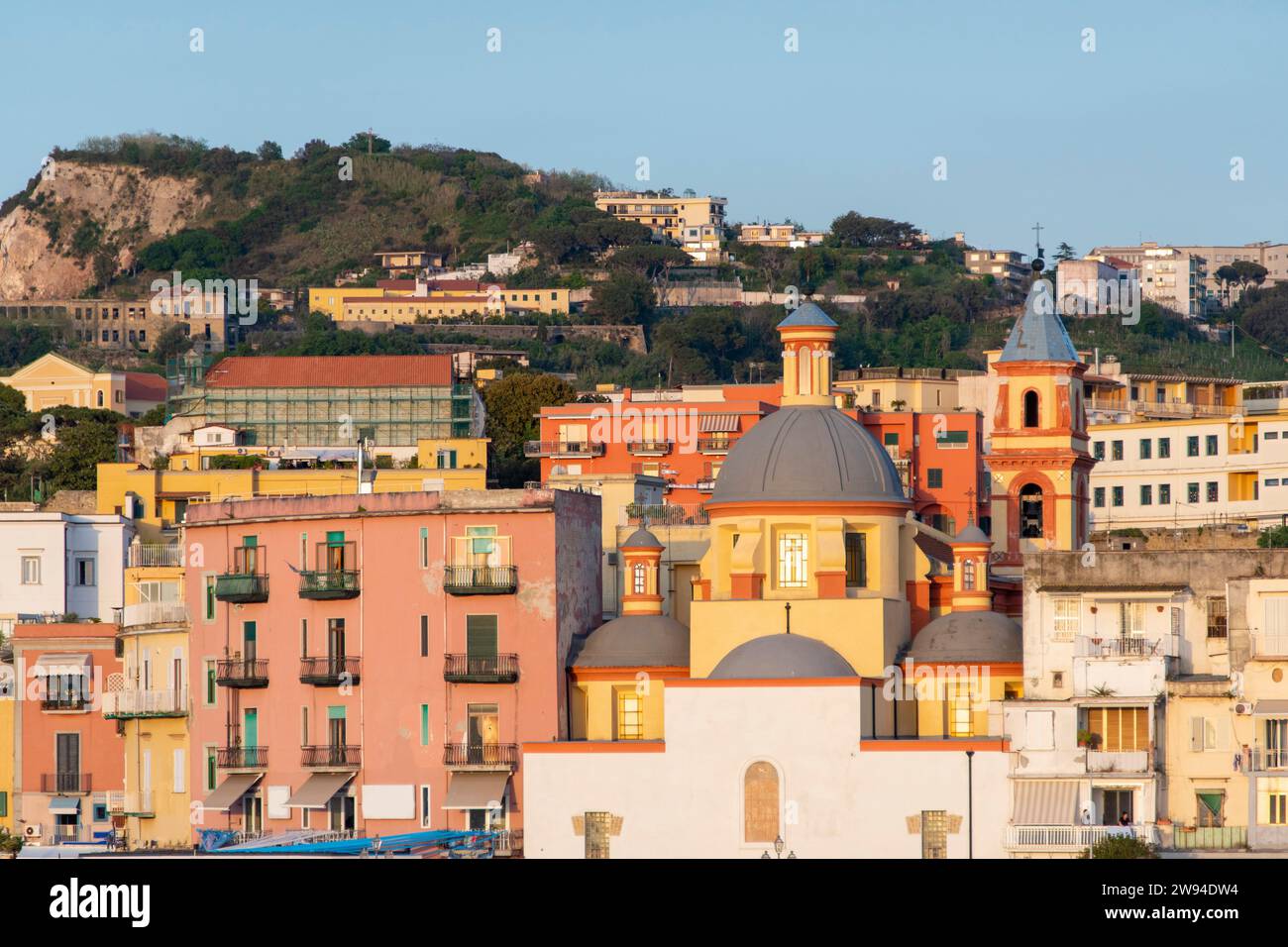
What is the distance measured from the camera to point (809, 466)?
73.1m

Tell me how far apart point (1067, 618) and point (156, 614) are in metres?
24.9

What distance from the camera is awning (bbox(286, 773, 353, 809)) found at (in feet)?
231

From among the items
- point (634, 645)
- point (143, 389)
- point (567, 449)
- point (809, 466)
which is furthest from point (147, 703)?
point (143, 389)

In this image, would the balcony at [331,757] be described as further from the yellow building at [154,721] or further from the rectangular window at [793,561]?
the rectangular window at [793,561]

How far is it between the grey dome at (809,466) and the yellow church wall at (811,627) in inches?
107

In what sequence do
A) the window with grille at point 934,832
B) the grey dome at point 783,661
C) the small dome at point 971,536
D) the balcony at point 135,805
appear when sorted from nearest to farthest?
the window with grille at point 934,832 → the grey dome at point 783,661 → the small dome at point 971,536 → the balcony at point 135,805

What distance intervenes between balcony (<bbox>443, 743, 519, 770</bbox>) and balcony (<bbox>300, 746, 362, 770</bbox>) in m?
2.31

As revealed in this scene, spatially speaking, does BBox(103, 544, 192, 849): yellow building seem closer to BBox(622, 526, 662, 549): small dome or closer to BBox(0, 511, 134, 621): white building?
BBox(0, 511, 134, 621): white building

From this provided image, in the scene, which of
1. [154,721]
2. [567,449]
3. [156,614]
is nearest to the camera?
[154,721]

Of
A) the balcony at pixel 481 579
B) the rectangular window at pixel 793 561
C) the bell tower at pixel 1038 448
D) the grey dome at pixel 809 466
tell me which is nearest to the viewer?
the balcony at pixel 481 579

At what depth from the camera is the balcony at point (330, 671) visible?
236 ft

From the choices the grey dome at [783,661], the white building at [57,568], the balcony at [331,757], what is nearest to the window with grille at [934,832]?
the grey dome at [783,661]

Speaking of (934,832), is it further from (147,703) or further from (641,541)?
(147,703)
